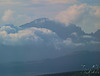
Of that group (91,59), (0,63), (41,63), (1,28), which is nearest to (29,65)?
(41,63)

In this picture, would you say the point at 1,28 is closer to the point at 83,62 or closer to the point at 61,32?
the point at 61,32

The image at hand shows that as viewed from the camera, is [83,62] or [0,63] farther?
[83,62]

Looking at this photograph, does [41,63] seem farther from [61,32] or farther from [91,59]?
[91,59]

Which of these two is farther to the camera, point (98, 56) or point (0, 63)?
point (98, 56)

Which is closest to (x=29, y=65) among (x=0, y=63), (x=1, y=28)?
(x=0, y=63)

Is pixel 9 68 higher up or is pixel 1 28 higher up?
pixel 1 28

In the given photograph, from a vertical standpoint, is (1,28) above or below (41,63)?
above

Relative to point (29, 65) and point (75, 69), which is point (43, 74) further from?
point (75, 69)
